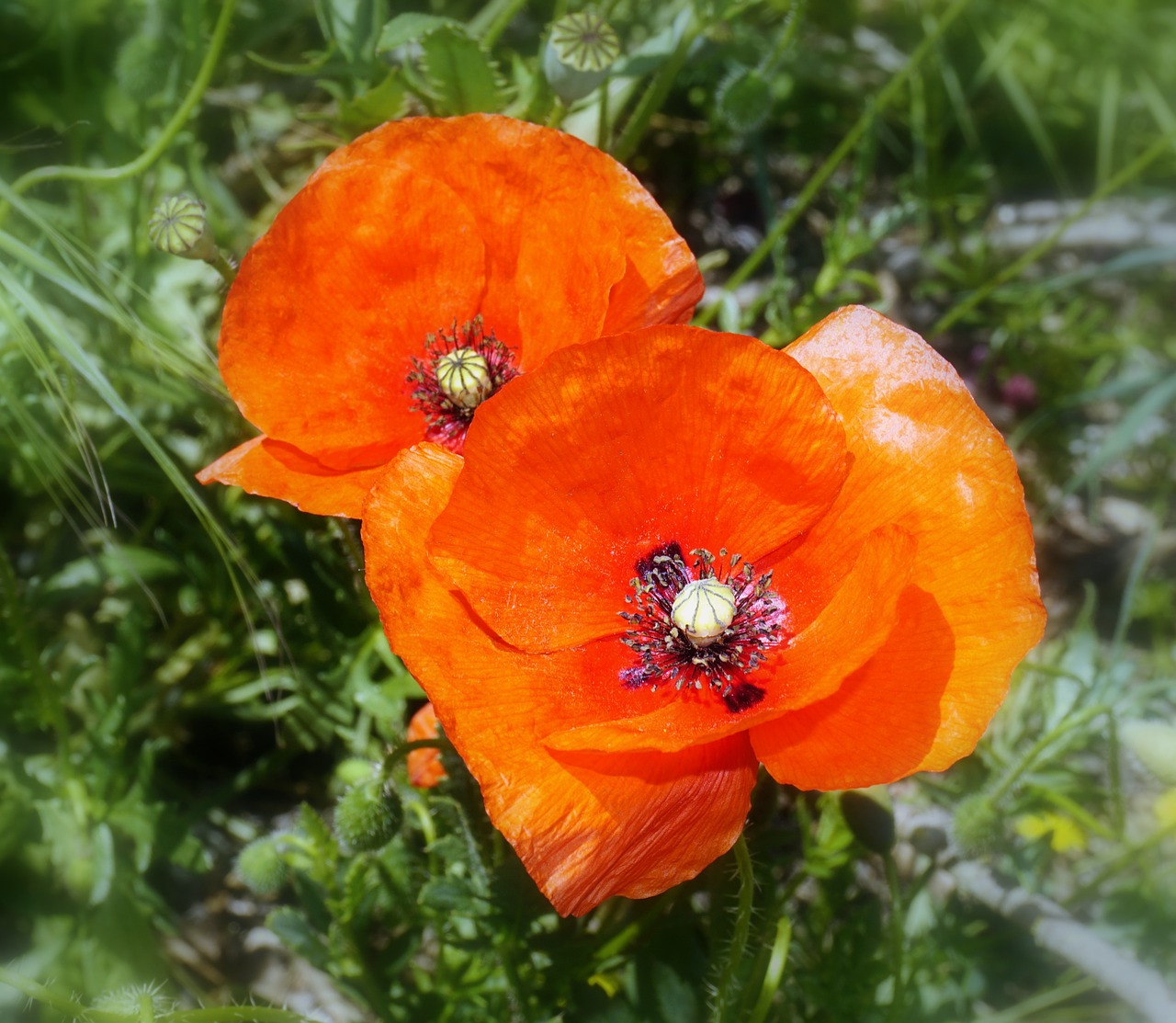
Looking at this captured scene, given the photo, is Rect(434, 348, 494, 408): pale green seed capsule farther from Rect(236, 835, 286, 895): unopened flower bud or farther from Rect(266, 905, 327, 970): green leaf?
Rect(266, 905, 327, 970): green leaf

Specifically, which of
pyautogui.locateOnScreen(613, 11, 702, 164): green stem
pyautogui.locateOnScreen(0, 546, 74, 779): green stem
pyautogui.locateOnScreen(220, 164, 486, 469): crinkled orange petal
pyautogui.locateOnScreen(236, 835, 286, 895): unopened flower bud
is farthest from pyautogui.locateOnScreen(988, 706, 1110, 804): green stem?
pyautogui.locateOnScreen(0, 546, 74, 779): green stem

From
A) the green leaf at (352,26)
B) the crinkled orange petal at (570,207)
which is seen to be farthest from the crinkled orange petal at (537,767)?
the green leaf at (352,26)

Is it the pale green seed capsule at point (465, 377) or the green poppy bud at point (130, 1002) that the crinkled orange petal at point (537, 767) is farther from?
the green poppy bud at point (130, 1002)

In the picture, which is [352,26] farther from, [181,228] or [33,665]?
[33,665]

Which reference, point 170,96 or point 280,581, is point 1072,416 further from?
point 170,96

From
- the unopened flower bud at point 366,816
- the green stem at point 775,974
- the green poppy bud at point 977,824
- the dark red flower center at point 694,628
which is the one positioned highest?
the dark red flower center at point 694,628

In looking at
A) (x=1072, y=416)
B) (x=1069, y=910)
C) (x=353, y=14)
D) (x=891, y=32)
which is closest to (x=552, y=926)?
(x=1069, y=910)
